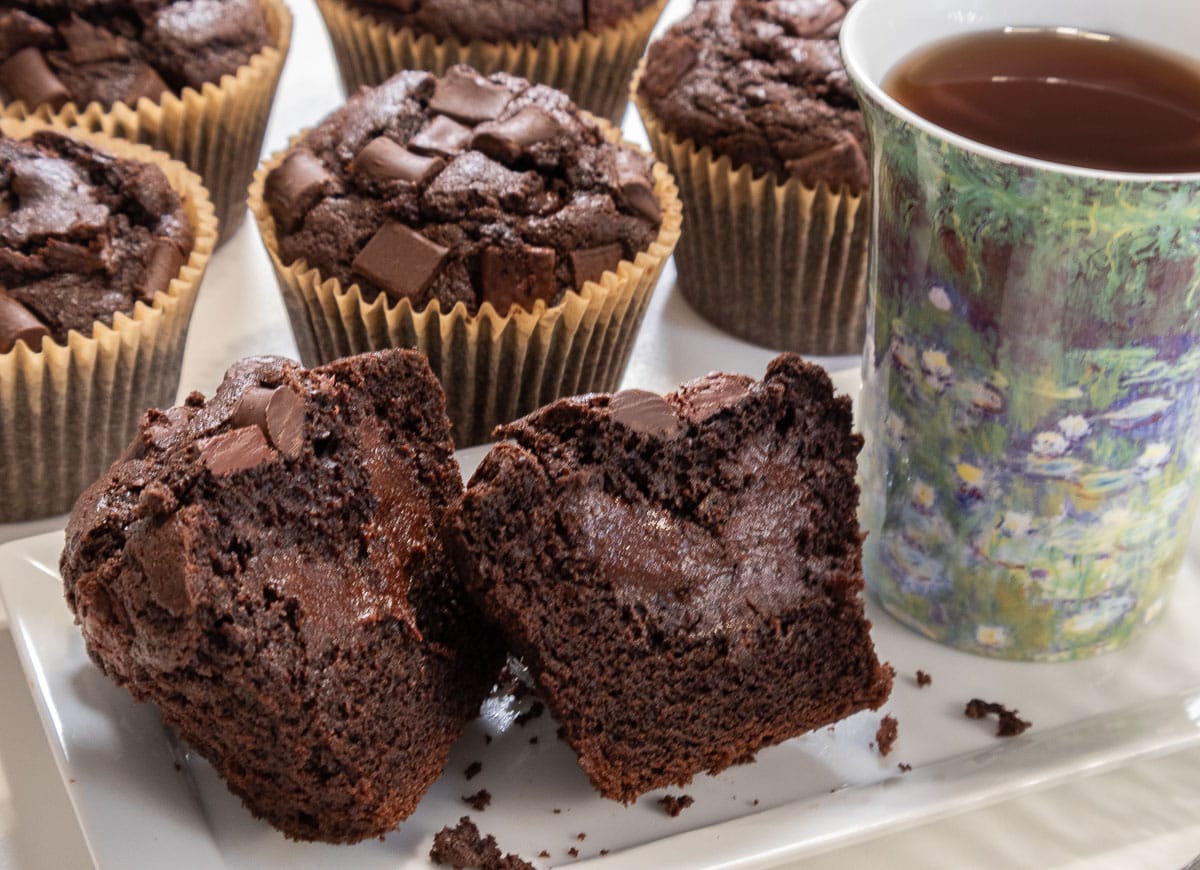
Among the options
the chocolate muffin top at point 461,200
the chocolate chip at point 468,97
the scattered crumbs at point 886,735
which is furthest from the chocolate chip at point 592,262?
the scattered crumbs at point 886,735

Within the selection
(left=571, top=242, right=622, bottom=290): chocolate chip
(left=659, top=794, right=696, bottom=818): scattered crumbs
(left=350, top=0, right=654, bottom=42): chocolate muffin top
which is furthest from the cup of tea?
(left=350, top=0, right=654, bottom=42): chocolate muffin top

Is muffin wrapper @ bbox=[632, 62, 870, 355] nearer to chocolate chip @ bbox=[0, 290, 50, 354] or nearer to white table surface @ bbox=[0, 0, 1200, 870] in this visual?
white table surface @ bbox=[0, 0, 1200, 870]

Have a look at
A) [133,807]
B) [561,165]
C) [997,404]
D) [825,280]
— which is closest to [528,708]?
[133,807]

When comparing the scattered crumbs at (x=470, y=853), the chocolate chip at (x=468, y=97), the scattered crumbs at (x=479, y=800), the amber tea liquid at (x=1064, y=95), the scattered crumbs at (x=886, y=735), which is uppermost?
the amber tea liquid at (x=1064, y=95)

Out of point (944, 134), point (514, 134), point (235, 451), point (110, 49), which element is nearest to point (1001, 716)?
point (944, 134)

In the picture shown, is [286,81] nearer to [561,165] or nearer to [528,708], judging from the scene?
[561,165]

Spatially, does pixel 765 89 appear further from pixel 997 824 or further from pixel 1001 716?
pixel 997 824

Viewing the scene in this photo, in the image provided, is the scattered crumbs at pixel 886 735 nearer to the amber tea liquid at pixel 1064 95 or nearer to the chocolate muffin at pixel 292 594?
the chocolate muffin at pixel 292 594
